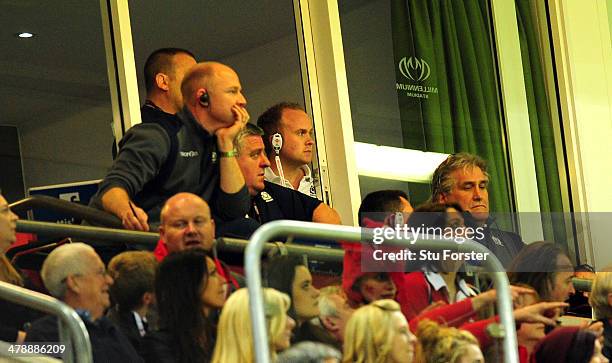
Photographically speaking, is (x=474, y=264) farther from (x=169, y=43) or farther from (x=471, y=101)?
(x=471, y=101)

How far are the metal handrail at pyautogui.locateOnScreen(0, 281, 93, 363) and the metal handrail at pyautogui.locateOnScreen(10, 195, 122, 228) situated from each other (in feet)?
2.24

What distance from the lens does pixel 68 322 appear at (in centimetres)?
389

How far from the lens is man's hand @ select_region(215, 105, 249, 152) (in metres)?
5.09

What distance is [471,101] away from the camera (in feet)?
25.8

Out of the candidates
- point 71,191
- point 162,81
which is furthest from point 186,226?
point 71,191

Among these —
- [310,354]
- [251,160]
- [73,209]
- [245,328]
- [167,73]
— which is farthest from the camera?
[167,73]

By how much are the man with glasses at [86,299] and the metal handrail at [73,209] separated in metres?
0.48

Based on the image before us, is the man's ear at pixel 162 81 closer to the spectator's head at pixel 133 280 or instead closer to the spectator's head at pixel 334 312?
the spectator's head at pixel 133 280

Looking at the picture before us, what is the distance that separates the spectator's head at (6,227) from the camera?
14.1ft

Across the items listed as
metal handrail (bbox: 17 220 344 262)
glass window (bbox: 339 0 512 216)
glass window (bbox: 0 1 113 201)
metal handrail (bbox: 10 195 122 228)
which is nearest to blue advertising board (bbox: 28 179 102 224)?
glass window (bbox: 0 1 113 201)

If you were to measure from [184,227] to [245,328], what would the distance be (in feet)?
1.78

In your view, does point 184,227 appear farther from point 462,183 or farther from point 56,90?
point 462,183

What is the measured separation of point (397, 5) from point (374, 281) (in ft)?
11.5

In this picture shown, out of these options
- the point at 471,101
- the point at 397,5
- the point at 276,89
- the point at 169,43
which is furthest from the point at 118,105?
the point at 471,101
